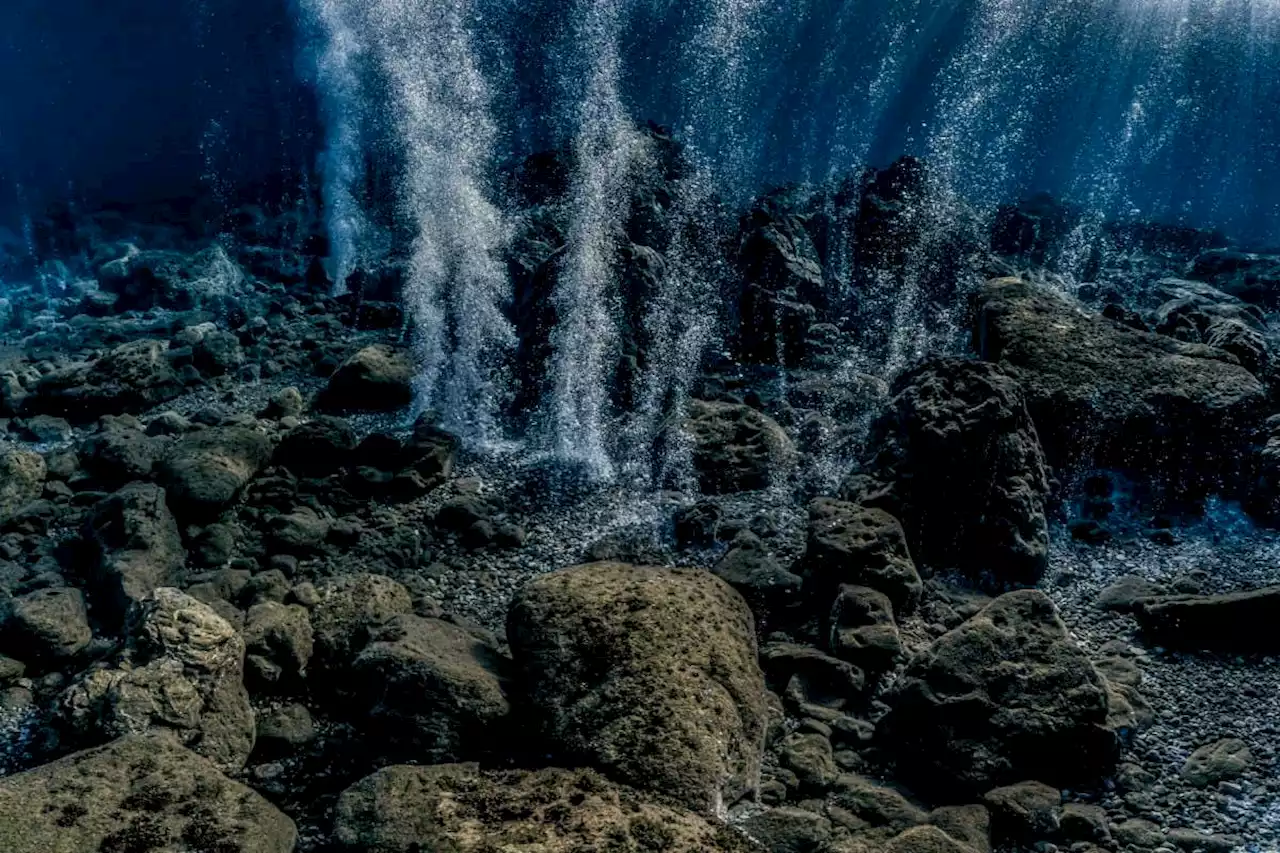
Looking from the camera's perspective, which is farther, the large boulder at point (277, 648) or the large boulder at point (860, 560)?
the large boulder at point (860, 560)

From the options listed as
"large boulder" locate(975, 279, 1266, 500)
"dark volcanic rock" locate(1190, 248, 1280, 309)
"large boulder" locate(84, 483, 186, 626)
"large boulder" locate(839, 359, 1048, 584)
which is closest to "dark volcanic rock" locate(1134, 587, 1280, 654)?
"large boulder" locate(839, 359, 1048, 584)

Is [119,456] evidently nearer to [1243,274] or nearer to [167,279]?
[167,279]

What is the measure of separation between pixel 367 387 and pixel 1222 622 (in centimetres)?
976

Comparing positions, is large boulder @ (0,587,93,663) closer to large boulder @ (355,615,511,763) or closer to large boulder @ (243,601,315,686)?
large boulder @ (243,601,315,686)

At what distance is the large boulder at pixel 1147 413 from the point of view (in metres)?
8.64

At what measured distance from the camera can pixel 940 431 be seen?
760 centimetres

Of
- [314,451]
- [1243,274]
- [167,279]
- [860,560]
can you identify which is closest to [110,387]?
[314,451]

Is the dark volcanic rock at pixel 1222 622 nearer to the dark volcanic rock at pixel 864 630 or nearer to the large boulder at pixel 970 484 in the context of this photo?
the large boulder at pixel 970 484

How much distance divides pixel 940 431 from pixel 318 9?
114 feet

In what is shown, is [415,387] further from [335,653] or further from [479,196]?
[479,196]

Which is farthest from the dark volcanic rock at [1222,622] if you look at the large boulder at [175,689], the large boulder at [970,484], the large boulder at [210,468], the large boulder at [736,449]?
the large boulder at [210,468]

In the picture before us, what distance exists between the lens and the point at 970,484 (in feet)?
25.0

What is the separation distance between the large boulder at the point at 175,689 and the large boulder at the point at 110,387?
23.6 feet

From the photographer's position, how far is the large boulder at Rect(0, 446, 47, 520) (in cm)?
825
